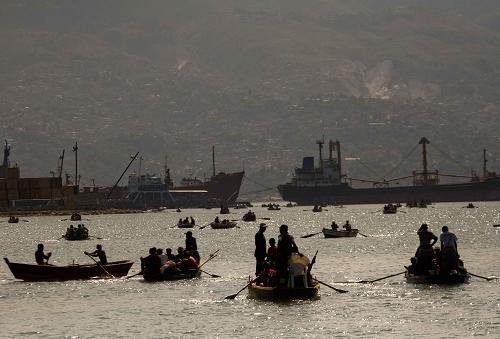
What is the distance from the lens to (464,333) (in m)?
52.2

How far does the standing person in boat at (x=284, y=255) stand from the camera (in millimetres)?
60438

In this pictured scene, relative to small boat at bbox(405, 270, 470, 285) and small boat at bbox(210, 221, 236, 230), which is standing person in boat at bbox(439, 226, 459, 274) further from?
small boat at bbox(210, 221, 236, 230)

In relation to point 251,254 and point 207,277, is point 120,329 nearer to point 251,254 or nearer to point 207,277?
point 207,277

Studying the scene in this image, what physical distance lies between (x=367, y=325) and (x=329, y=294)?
430 inches

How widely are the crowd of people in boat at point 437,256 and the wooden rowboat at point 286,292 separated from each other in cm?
675

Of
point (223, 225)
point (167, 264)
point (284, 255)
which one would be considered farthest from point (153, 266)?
point (223, 225)

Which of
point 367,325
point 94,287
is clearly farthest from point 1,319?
point 367,325

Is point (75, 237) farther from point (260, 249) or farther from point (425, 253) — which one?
point (425, 253)

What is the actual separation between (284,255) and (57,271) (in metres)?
20.6

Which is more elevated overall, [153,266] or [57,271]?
[153,266]

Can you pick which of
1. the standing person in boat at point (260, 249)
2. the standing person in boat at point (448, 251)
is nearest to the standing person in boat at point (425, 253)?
the standing person in boat at point (448, 251)

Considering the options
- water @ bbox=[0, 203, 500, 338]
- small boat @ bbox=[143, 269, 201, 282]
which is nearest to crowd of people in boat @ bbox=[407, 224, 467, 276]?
water @ bbox=[0, 203, 500, 338]

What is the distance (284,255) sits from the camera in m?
60.5

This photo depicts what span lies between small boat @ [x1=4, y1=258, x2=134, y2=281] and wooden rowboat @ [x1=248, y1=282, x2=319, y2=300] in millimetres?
16885
